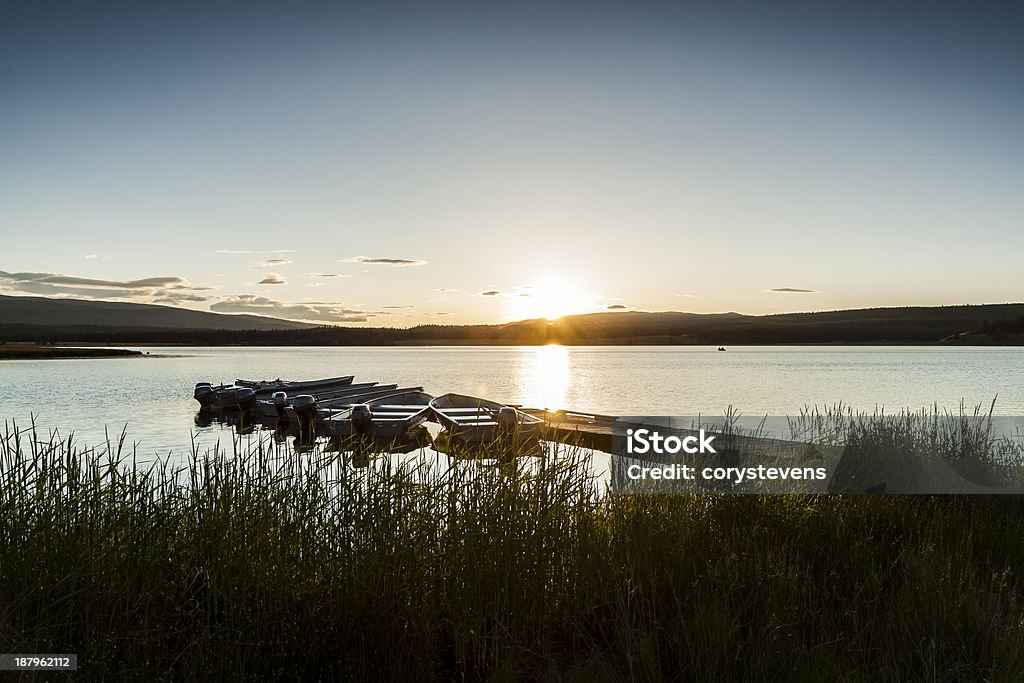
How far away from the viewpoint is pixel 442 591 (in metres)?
4.38

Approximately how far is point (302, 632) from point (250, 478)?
3.65ft

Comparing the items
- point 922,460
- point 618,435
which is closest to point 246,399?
point 618,435

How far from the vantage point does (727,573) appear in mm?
4520

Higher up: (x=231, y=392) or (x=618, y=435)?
(x=231, y=392)

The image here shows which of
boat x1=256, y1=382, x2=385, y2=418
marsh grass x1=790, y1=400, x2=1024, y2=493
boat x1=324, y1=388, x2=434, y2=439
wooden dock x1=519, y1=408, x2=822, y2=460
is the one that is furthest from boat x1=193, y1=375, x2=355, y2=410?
marsh grass x1=790, y1=400, x2=1024, y2=493

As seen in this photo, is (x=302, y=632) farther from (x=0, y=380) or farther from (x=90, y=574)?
(x=0, y=380)

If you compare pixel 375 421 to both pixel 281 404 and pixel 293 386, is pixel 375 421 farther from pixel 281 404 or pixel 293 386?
pixel 293 386

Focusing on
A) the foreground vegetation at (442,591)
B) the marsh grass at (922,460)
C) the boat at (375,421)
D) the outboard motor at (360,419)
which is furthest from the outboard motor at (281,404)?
the foreground vegetation at (442,591)

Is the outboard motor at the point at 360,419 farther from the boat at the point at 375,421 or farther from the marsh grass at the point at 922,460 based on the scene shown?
the marsh grass at the point at 922,460

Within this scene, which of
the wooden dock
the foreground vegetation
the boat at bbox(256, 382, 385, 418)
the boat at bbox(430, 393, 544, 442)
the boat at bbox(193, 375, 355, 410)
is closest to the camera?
the foreground vegetation

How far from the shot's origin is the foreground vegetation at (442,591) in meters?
3.80

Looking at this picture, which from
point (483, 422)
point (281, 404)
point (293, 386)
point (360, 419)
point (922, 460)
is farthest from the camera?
point (293, 386)

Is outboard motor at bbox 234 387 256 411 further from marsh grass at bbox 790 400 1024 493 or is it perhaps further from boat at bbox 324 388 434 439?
marsh grass at bbox 790 400 1024 493

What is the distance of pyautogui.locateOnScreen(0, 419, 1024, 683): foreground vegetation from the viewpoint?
149 inches
